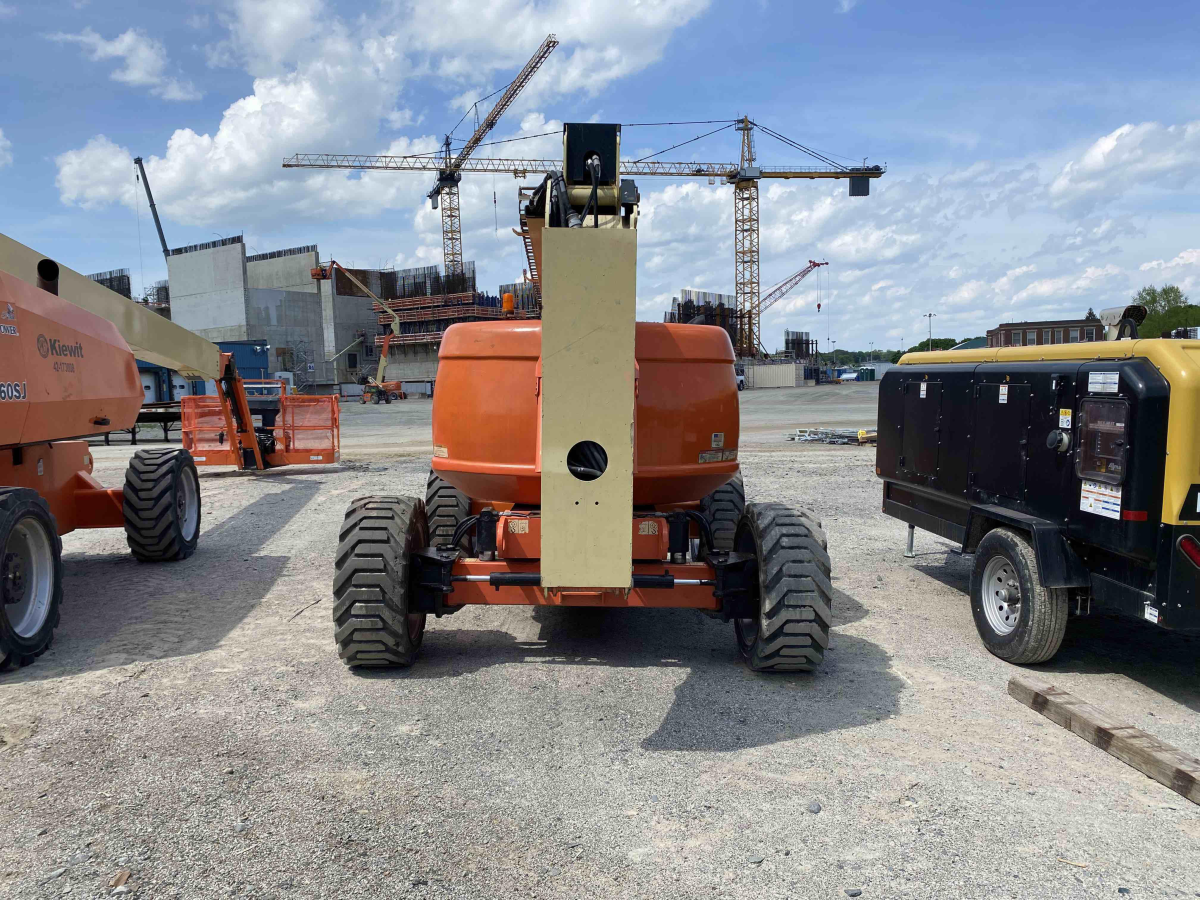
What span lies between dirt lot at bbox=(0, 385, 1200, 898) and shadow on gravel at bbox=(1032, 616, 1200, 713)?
28 millimetres

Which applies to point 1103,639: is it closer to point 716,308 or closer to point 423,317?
point 716,308

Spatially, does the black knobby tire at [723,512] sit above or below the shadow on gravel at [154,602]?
above

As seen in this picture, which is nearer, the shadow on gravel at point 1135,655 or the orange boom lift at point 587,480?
the orange boom lift at point 587,480

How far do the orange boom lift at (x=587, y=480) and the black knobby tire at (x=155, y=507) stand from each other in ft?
14.2

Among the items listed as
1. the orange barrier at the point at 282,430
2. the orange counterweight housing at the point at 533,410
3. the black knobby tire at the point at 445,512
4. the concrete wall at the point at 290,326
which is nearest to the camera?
the orange counterweight housing at the point at 533,410

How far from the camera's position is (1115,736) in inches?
170

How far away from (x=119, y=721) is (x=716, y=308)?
6213 millimetres

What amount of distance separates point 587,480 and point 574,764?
57.5 inches

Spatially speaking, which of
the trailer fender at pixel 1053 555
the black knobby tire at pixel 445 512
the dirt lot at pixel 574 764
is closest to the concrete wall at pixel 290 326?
the black knobby tire at pixel 445 512

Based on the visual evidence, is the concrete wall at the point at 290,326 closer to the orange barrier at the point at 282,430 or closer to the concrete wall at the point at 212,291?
the concrete wall at the point at 212,291

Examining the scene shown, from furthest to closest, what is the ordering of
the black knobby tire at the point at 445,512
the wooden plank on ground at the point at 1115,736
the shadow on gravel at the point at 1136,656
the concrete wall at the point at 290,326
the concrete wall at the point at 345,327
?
the concrete wall at the point at 345,327, the concrete wall at the point at 290,326, the black knobby tire at the point at 445,512, the shadow on gravel at the point at 1136,656, the wooden plank on ground at the point at 1115,736

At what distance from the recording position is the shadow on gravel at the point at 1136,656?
552 cm

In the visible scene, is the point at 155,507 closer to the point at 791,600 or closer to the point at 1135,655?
the point at 791,600

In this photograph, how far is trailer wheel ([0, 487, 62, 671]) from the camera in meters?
5.42
